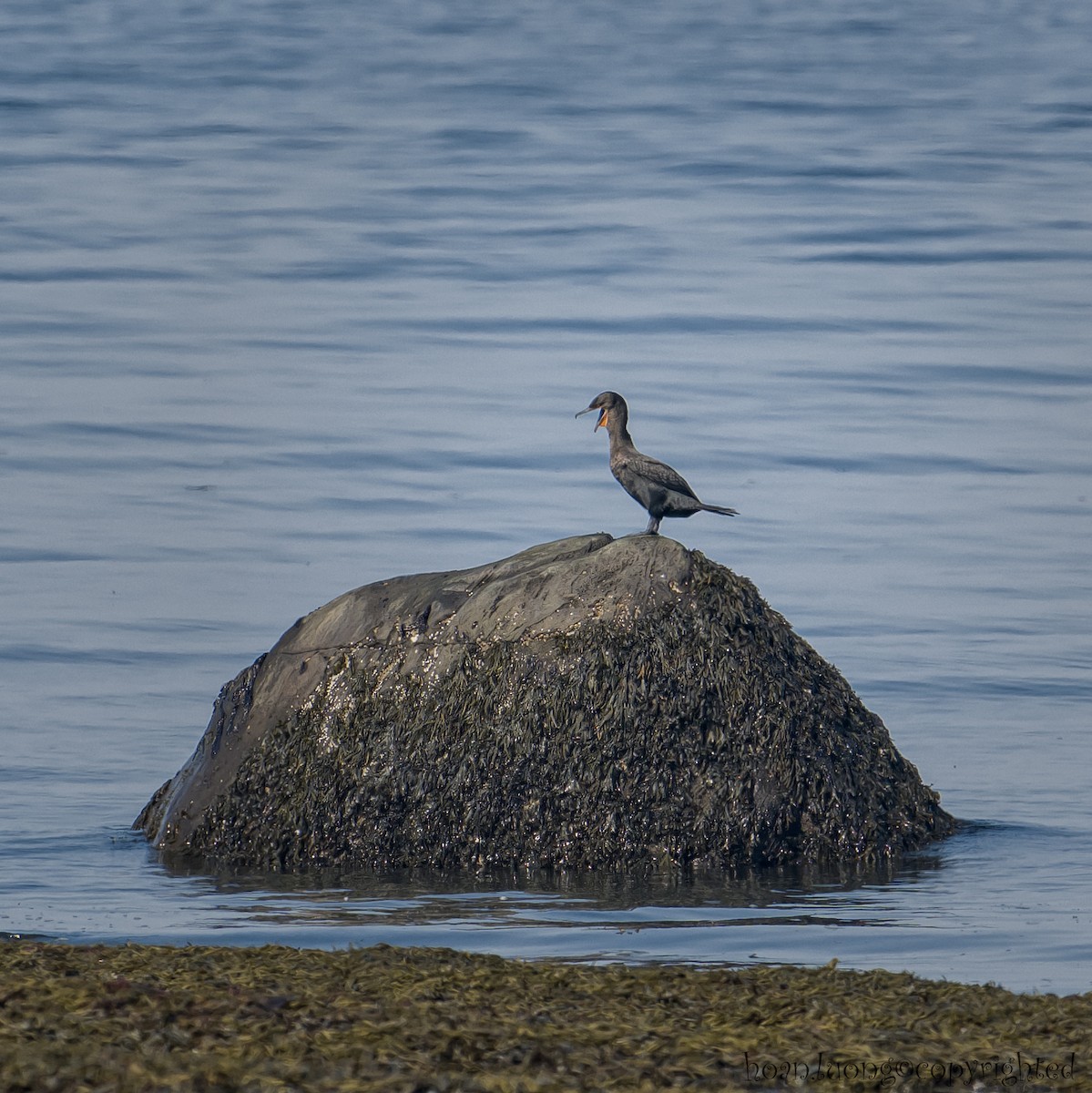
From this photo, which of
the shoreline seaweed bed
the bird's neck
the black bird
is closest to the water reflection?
the shoreline seaweed bed

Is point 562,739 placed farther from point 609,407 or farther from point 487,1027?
point 487,1027

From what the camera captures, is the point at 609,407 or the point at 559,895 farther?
the point at 609,407

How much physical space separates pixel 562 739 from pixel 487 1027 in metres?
3.89

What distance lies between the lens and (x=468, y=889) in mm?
9023

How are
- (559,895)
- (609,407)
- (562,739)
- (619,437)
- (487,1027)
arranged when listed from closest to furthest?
1. (487,1027)
2. (559,895)
3. (562,739)
4. (619,437)
5. (609,407)

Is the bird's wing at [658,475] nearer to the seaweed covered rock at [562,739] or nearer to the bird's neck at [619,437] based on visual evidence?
the bird's neck at [619,437]

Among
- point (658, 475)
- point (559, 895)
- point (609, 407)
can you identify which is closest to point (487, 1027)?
point (559, 895)

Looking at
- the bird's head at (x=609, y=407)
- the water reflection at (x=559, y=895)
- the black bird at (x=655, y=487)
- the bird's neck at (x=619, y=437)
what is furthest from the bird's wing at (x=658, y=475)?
the water reflection at (x=559, y=895)

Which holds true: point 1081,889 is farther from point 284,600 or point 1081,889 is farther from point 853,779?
point 284,600

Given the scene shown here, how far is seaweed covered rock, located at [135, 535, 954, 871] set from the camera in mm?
9461

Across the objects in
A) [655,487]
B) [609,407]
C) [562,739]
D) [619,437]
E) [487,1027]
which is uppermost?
[609,407]

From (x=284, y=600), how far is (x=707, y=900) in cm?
849

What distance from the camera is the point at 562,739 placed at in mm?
9469

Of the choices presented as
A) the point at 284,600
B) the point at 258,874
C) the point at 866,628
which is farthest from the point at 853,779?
the point at 284,600
